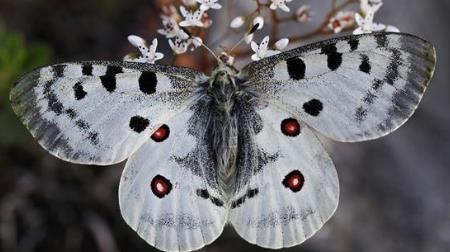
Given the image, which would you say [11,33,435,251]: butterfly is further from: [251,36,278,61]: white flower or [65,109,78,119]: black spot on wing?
[251,36,278,61]: white flower

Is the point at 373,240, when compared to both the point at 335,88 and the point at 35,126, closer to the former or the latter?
the point at 335,88

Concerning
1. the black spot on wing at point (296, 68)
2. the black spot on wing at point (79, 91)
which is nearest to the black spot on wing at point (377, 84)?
the black spot on wing at point (296, 68)

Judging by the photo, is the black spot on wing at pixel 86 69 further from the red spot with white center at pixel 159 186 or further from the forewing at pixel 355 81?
the forewing at pixel 355 81

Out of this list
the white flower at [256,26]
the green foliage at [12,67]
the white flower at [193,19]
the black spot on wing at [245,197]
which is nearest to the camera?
the black spot on wing at [245,197]

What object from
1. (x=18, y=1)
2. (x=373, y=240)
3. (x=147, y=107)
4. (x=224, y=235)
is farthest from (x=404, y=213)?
(x=18, y=1)

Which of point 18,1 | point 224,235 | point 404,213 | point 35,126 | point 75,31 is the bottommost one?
point 404,213
